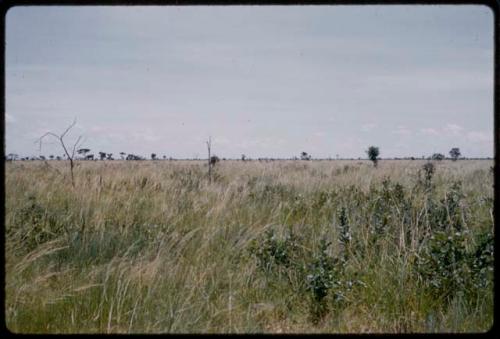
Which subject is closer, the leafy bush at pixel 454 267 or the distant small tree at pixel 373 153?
the leafy bush at pixel 454 267

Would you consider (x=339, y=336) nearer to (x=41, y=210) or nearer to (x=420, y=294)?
(x=420, y=294)

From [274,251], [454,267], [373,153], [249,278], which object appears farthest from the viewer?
[373,153]

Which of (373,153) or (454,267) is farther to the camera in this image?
(373,153)

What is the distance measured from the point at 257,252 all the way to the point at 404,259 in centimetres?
115

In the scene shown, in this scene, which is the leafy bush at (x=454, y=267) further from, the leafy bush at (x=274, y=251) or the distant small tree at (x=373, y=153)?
the distant small tree at (x=373, y=153)

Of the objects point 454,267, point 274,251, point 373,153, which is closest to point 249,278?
point 274,251

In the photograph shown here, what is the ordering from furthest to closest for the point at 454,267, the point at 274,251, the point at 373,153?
the point at 373,153 < the point at 274,251 < the point at 454,267

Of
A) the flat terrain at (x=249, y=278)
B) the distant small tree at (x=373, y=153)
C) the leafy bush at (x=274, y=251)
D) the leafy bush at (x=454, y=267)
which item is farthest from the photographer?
the distant small tree at (x=373, y=153)

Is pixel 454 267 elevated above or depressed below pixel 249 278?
above

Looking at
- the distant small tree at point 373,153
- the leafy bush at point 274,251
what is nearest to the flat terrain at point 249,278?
the leafy bush at point 274,251

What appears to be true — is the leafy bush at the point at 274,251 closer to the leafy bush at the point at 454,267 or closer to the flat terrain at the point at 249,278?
the flat terrain at the point at 249,278

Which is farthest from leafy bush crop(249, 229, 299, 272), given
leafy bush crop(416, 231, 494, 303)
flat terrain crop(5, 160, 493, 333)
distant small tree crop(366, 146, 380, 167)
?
distant small tree crop(366, 146, 380, 167)

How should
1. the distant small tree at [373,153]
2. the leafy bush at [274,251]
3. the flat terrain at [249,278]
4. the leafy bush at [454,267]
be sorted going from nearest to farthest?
the flat terrain at [249,278] < the leafy bush at [454,267] < the leafy bush at [274,251] < the distant small tree at [373,153]

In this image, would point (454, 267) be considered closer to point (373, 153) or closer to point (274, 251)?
point (274, 251)
